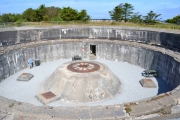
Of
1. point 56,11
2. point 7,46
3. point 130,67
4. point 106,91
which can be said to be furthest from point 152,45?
point 56,11

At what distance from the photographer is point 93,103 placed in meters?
14.2

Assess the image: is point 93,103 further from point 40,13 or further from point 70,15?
point 40,13

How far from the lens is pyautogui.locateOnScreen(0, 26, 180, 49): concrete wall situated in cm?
2272

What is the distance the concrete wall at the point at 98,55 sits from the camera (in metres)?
18.4

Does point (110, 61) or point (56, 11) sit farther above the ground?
point (56, 11)

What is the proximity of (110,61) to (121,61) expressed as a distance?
150 centimetres

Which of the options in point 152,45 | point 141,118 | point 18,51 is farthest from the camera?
point 152,45

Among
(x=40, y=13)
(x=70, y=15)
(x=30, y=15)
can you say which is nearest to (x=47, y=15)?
(x=40, y=13)

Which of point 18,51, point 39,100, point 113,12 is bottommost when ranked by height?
point 39,100

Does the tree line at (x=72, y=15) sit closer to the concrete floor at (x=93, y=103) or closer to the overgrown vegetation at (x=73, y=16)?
the overgrown vegetation at (x=73, y=16)

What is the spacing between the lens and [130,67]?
22250mm

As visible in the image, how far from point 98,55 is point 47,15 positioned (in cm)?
2209

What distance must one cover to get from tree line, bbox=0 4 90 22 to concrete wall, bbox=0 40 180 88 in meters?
12.5

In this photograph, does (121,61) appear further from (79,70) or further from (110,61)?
A: (79,70)
